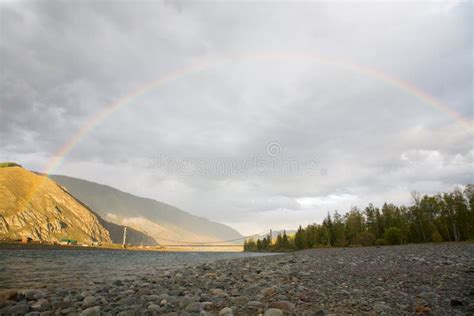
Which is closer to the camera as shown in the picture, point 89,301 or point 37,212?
point 89,301

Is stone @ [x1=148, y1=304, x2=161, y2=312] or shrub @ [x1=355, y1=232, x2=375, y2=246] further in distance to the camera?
shrub @ [x1=355, y1=232, x2=375, y2=246]

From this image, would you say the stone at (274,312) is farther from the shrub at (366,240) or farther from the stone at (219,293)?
the shrub at (366,240)

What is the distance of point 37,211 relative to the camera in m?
157

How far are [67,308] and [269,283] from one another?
23.7ft

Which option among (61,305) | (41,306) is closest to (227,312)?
(61,305)

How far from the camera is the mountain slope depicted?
452ft

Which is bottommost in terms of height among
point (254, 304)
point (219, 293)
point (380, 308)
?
point (219, 293)

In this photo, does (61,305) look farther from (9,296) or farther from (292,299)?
(292,299)

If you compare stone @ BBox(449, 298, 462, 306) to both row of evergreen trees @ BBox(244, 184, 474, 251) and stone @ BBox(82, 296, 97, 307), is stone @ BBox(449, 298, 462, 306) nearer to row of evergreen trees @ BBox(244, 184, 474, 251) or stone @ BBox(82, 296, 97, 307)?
stone @ BBox(82, 296, 97, 307)

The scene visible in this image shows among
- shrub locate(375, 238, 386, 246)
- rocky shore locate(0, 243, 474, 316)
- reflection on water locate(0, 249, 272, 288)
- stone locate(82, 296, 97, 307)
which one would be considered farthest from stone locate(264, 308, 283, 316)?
shrub locate(375, 238, 386, 246)

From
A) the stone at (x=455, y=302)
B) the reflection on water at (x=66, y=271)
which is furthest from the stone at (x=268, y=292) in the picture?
the reflection on water at (x=66, y=271)

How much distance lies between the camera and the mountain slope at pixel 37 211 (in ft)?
452

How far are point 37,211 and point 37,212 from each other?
1165mm

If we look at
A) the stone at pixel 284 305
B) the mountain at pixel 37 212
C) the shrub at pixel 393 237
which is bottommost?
the shrub at pixel 393 237
